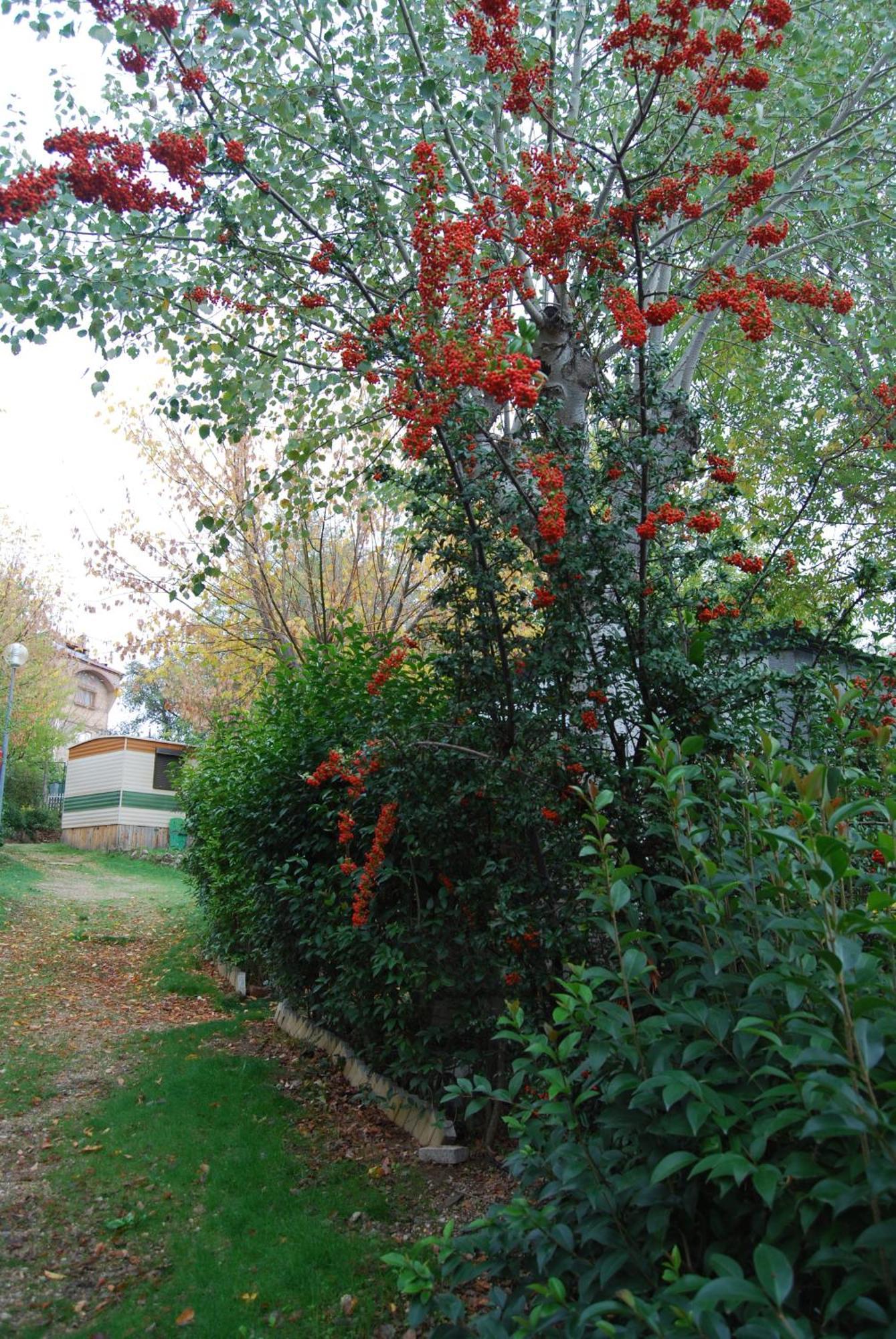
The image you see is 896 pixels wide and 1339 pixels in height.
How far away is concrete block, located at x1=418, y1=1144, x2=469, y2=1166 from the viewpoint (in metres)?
4.13

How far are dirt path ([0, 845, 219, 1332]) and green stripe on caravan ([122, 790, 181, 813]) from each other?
9.64m

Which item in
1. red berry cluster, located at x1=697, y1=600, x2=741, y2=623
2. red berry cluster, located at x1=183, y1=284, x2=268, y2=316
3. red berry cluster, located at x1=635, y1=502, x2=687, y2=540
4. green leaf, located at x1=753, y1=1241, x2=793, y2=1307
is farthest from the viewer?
red berry cluster, located at x1=183, y1=284, x2=268, y2=316

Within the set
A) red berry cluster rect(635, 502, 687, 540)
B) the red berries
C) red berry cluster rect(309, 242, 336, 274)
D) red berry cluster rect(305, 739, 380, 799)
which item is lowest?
red berry cluster rect(305, 739, 380, 799)

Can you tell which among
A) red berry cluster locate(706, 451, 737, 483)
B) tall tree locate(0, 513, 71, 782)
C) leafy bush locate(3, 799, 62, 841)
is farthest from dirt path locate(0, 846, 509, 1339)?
leafy bush locate(3, 799, 62, 841)

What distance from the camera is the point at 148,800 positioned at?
2512 cm

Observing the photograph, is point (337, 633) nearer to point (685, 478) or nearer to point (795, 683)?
point (685, 478)

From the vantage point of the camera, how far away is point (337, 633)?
5.48 metres

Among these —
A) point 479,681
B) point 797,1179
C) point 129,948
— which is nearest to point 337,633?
point 479,681

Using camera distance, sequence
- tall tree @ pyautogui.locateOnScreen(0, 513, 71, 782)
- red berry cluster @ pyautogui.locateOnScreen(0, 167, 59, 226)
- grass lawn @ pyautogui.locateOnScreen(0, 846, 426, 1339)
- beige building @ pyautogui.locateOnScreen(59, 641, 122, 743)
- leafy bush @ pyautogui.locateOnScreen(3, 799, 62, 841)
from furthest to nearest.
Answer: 1. beige building @ pyautogui.locateOnScreen(59, 641, 122, 743)
2. leafy bush @ pyautogui.locateOnScreen(3, 799, 62, 841)
3. tall tree @ pyautogui.locateOnScreen(0, 513, 71, 782)
4. red berry cluster @ pyautogui.locateOnScreen(0, 167, 59, 226)
5. grass lawn @ pyautogui.locateOnScreen(0, 846, 426, 1339)

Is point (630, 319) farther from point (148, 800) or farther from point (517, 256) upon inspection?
point (148, 800)

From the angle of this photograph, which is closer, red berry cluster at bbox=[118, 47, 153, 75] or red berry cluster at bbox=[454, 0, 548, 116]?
red berry cluster at bbox=[454, 0, 548, 116]

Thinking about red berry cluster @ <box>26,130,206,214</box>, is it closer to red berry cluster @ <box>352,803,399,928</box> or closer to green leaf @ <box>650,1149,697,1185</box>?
red berry cluster @ <box>352,803,399,928</box>

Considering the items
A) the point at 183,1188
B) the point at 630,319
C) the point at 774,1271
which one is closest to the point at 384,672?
the point at 630,319

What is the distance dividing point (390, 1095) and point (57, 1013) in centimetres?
369
